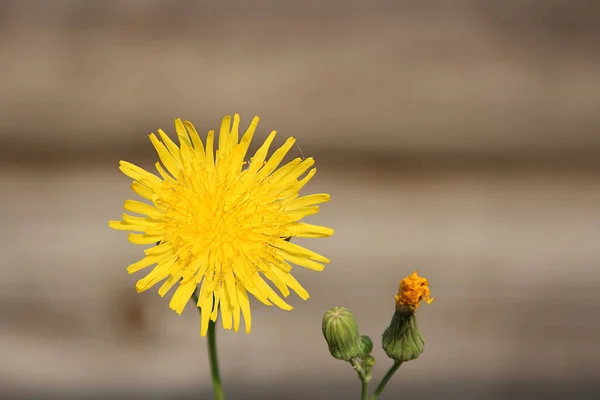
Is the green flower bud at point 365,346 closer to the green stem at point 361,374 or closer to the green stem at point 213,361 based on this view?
the green stem at point 361,374

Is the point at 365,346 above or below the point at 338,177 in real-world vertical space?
below

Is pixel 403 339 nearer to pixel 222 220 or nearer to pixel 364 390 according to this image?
pixel 364 390

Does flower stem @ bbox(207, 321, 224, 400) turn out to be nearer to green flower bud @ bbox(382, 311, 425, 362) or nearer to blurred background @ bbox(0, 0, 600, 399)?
green flower bud @ bbox(382, 311, 425, 362)

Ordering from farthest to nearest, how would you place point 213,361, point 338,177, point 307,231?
point 338,177 → point 307,231 → point 213,361

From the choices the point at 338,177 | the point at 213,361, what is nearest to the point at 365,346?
the point at 213,361

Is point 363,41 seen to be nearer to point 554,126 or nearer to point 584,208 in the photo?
point 554,126
